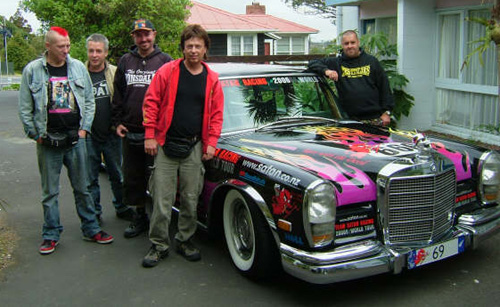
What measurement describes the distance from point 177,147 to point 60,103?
1255mm

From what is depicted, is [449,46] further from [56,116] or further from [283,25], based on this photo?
[283,25]

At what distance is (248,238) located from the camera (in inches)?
172

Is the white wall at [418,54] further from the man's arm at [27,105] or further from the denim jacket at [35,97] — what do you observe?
the man's arm at [27,105]

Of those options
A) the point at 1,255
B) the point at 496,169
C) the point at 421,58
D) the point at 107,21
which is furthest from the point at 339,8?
the point at 1,255

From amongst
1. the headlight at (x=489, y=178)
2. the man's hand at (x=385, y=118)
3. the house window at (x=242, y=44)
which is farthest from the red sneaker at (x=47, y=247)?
the house window at (x=242, y=44)

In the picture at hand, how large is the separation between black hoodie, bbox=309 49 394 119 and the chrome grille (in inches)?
72.2

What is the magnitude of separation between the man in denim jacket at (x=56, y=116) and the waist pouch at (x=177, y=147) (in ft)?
3.21

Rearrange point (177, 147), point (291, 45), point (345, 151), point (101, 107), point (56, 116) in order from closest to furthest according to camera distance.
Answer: point (345, 151) → point (177, 147) → point (56, 116) → point (101, 107) → point (291, 45)

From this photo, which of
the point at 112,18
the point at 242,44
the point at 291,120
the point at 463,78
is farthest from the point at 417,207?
the point at 242,44

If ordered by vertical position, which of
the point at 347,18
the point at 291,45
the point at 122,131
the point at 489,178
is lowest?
the point at 489,178

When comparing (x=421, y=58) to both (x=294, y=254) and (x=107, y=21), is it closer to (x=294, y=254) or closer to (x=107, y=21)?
(x=294, y=254)

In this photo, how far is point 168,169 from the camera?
14.9 feet

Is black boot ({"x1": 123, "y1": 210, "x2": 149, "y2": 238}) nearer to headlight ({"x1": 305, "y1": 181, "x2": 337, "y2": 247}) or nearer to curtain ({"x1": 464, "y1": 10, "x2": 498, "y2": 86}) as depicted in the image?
headlight ({"x1": 305, "y1": 181, "x2": 337, "y2": 247})

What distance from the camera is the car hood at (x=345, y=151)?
3740 mm
